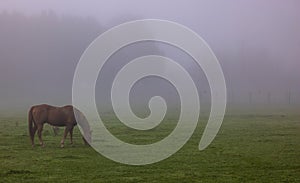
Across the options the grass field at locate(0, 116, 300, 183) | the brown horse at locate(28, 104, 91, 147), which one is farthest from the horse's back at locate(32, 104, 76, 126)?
the grass field at locate(0, 116, 300, 183)

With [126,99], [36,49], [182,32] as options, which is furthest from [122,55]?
[36,49]

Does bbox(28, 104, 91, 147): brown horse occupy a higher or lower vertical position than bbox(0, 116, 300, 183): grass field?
higher

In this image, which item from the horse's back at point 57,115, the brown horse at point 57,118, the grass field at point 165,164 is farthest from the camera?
the horse's back at point 57,115

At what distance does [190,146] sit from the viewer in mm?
18156

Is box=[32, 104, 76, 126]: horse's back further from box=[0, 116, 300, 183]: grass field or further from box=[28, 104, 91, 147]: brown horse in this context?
box=[0, 116, 300, 183]: grass field

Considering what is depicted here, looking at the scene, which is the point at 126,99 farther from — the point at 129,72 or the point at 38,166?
the point at 38,166

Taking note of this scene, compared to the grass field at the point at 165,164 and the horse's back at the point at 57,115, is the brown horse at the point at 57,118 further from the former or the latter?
the grass field at the point at 165,164

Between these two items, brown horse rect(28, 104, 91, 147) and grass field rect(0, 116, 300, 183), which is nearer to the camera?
grass field rect(0, 116, 300, 183)

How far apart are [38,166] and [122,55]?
80.1 metres

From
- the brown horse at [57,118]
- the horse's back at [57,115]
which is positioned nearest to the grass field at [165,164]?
the brown horse at [57,118]

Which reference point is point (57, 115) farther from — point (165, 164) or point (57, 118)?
point (165, 164)

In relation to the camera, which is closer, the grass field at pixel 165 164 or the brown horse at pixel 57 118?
the grass field at pixel 165 164

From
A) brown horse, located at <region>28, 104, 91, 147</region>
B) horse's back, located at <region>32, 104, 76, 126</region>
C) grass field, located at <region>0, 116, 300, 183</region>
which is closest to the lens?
grass field, located at <region>0, 116, 300, 183</region>

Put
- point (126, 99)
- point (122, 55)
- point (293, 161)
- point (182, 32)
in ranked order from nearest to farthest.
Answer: point (293, 161), point (182, 32), point (126, 99), point (122, 55)
